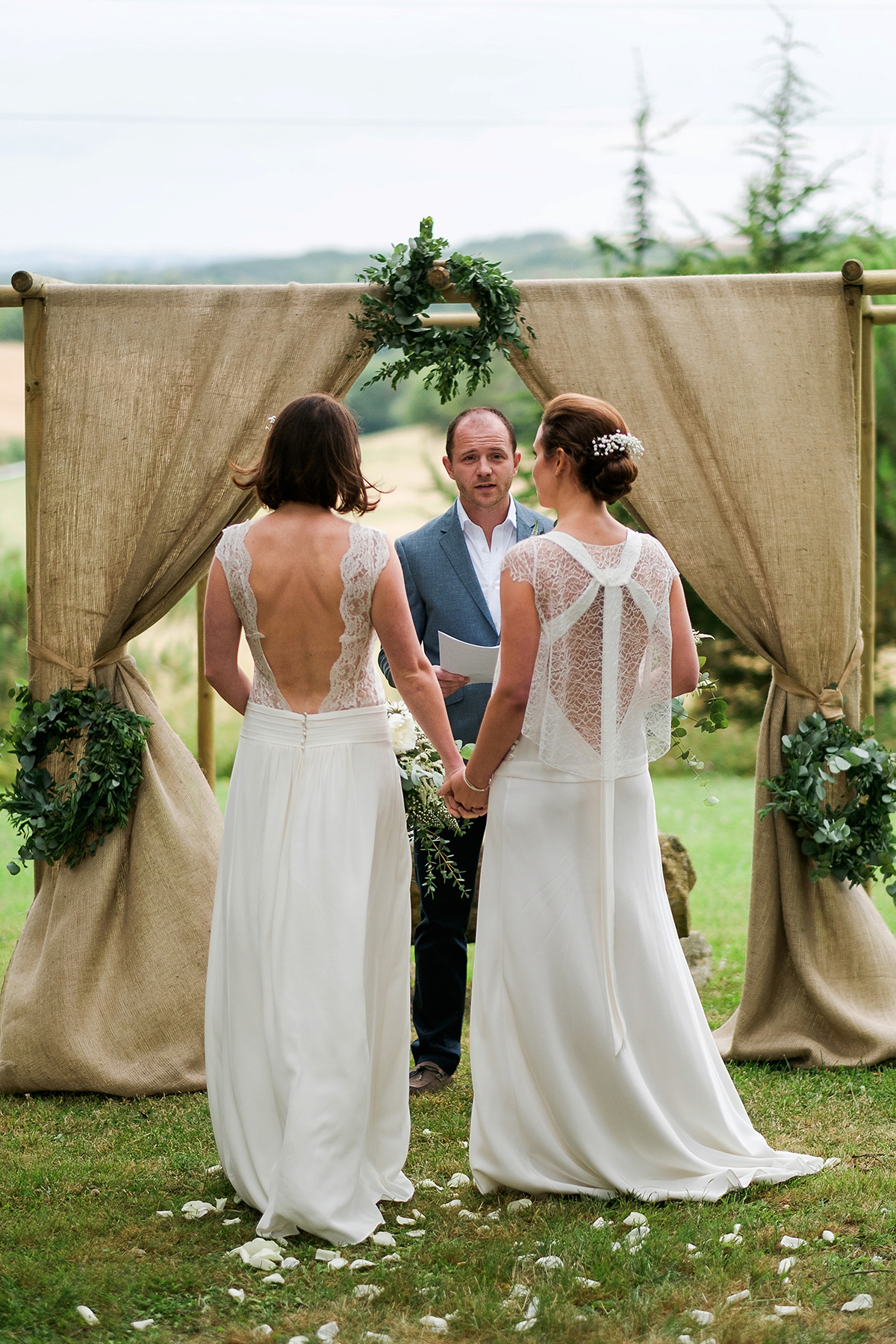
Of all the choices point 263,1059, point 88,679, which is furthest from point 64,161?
point 263,1059

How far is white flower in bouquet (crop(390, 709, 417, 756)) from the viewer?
10.7 feet

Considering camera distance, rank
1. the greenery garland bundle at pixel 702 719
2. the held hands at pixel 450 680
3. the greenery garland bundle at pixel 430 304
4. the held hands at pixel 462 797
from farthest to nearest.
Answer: the greenery garland bundle at pixel 430 304 → the held hands at pixel 450 680 → the greenery garland bundle at pixel 702 719 → the held hands at pixel 462 797

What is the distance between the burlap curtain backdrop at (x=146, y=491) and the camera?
406 centimetres

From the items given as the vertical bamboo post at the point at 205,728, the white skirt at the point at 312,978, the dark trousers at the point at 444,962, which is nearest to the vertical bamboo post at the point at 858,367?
the dark trousers at the point at 444,962

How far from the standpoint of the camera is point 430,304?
3951mm

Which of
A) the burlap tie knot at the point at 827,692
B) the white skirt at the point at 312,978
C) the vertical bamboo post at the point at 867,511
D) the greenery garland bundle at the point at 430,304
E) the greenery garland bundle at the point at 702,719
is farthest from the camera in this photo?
the vertical bamboo post at the point at 867,511

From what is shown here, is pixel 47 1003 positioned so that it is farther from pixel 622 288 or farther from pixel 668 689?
pixel 622 288

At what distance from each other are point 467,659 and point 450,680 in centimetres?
12

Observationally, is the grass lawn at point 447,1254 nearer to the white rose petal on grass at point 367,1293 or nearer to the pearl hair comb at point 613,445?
the white rose petal on grass at point 367,1293

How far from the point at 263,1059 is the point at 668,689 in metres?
1.29

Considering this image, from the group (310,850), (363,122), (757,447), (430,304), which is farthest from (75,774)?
(363,122)

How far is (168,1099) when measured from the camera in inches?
155

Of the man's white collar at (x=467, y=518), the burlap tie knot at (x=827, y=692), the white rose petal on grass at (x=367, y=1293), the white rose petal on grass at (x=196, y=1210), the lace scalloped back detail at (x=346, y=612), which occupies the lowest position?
the white rose petal on grass at (x=196, y=1210)

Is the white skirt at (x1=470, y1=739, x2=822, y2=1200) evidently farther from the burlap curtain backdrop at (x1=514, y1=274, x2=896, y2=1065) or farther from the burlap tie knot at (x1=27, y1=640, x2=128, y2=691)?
the burlap tie knot at (x1=27, y1=640, x2=128, y2=691)
